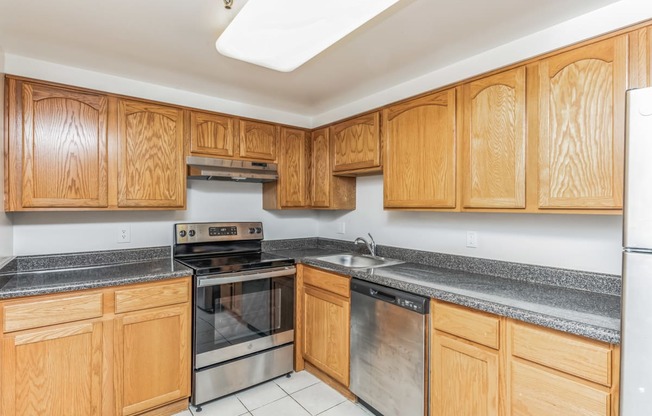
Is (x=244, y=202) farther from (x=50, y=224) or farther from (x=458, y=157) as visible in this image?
(x=458, y=157)

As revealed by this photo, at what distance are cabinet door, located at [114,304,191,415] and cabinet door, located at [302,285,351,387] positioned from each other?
0.87m

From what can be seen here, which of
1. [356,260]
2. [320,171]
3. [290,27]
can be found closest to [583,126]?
[290,27]

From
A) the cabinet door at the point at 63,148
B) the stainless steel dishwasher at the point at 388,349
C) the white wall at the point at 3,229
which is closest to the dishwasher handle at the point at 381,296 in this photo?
the stainless steel dishwasher at the point at 388,349

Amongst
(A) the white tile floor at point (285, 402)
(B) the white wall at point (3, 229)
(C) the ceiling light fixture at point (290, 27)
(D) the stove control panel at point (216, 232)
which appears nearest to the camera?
(C) the ceiling light fixture at point (290, 27)

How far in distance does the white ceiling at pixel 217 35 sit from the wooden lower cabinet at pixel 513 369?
1.44 metres

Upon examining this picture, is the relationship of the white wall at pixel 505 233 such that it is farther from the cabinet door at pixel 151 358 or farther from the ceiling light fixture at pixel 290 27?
the cabinet door at pixel 151 358

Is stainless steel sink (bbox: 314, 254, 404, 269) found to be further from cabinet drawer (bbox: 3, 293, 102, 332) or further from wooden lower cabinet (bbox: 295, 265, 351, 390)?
cabinet drawer (bbox: 3, 293, 102, 332)

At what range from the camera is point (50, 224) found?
7.36 feet

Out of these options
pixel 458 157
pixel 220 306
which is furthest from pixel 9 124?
pixel 458 157

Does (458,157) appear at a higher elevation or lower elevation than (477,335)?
higher

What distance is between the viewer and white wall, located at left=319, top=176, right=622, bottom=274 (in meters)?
1.67

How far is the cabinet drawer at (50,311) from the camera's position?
1660 mm

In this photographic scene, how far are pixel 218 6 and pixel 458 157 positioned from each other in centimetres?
148

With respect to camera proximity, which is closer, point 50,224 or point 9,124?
point 9,124
